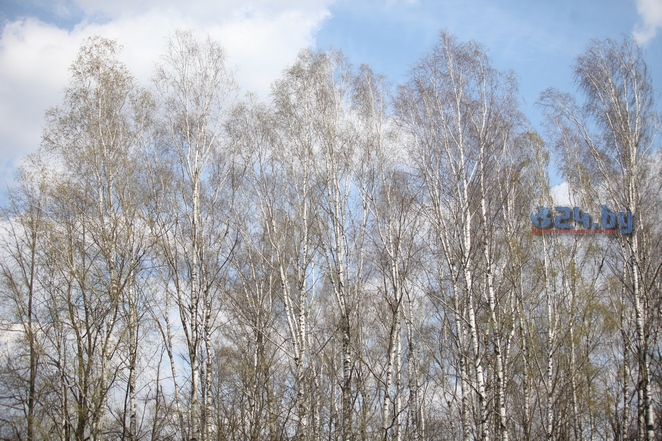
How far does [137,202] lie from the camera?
34.1ft

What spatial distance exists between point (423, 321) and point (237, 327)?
18.1ft

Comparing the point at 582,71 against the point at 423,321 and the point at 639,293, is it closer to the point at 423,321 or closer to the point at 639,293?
the point at 639,293

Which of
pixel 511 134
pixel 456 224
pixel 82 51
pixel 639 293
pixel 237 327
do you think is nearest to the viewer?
pixel 456 224

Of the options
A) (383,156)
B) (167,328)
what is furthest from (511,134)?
(167,328)

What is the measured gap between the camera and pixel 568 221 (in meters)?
12.0

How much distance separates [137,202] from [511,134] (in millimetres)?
7770

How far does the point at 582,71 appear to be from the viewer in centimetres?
1189

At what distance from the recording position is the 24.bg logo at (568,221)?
11.5 metres

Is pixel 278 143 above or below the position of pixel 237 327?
above

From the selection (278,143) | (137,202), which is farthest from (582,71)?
(137,202)

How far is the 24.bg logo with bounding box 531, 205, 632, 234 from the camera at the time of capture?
37.7 ft

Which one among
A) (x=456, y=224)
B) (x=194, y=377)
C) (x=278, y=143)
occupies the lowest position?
(x=194, y=377)

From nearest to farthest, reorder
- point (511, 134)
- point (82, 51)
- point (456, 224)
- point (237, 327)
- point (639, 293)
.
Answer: point (456, 224) < point (639, 293) < point (511, 134) < point (82, 51) < point (237, 327)

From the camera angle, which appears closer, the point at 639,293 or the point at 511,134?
the point at 639,293
